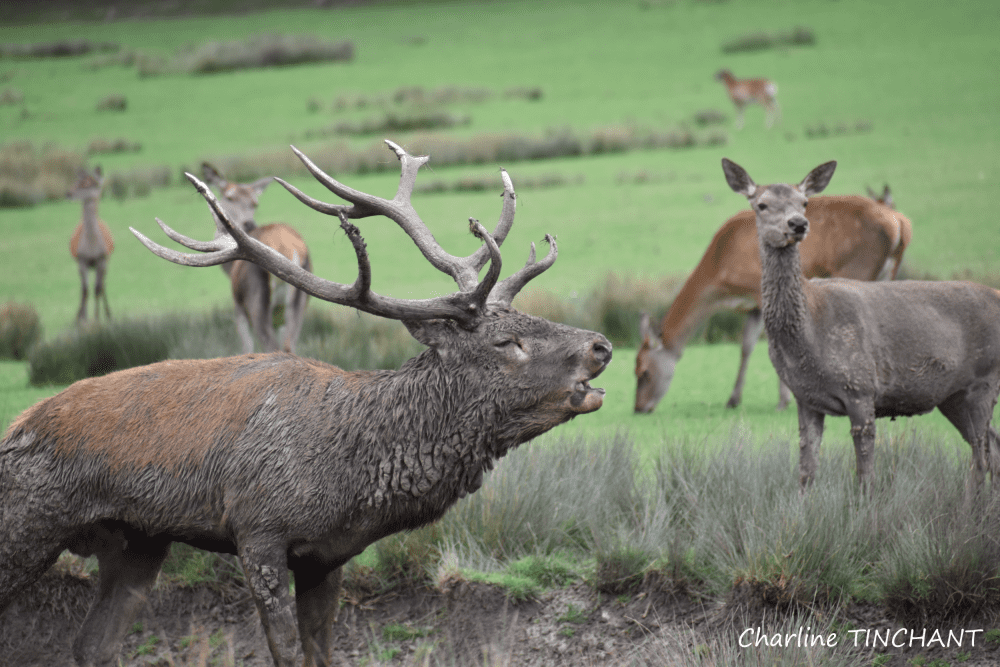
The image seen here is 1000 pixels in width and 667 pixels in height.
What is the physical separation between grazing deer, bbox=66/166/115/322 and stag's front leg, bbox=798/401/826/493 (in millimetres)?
8914

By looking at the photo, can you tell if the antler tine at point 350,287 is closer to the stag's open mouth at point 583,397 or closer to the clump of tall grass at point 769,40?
the stag's open mouth at point 583,397

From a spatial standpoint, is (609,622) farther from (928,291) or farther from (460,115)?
(460,115)

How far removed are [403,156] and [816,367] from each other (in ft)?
8.57

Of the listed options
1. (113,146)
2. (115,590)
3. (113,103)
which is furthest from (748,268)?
(113,103)

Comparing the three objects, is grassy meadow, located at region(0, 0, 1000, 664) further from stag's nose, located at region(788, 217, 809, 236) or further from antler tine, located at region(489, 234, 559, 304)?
antler tine, located at region(489, 234, 559, 304)

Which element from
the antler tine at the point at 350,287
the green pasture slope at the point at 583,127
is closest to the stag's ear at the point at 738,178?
the green pasture slope at the point at 583,127

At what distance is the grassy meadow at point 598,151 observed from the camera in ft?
20.9

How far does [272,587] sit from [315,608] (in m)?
0.42

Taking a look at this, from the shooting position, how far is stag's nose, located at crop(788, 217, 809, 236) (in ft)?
18.8

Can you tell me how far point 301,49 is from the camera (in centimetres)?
3209

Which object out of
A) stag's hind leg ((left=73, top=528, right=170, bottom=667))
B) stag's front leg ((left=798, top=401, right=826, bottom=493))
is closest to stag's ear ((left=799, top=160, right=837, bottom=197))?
stag's front leg ((left=798, top=401, right=826, bottom=493))

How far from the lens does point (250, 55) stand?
3142 centimetres

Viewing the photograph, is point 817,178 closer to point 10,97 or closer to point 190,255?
point 190,255

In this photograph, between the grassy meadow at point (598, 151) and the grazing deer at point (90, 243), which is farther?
the grazing deer at point (90, 243)
